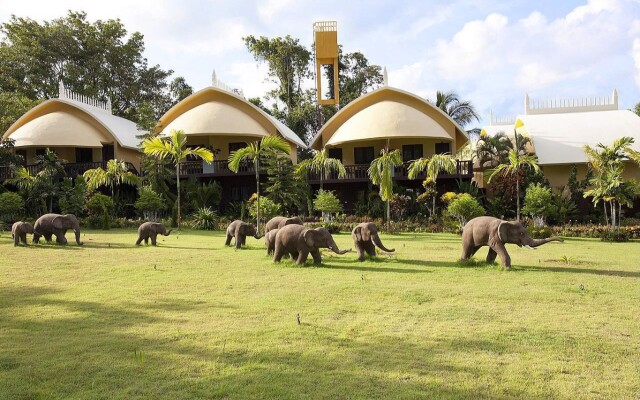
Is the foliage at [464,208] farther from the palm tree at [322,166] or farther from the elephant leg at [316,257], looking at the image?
the elephant leg at [316,257]

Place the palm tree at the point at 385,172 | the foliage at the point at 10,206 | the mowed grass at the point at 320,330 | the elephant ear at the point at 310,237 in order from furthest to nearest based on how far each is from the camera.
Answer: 1. the foliage at the point at 10,206
2. the palm tree at the point at 385,172
3. the elephant ear at the point at 310,237
4. the mowed grass at the point at 320,330

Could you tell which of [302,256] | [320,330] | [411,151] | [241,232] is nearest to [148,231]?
[241,232]

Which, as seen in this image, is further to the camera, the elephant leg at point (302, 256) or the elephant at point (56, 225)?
the elephant at point (56, 225)

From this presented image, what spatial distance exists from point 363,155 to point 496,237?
1857 cm

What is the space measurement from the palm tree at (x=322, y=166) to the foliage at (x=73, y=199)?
30.6 feet

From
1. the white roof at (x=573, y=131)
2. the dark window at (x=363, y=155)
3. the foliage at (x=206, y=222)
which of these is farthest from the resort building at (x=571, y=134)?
the foliage at (x=206, y=222)

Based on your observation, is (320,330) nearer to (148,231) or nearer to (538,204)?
(148,231)

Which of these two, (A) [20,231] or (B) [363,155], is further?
(B) [363,155]

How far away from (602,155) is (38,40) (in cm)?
3474

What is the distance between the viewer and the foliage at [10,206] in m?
21.4

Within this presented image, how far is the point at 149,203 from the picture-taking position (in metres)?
22.3

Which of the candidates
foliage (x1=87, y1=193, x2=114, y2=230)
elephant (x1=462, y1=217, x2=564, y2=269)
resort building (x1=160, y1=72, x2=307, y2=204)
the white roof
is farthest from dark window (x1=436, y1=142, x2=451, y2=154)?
elephant (x1=462, y1=217, x2=564, y2=269)

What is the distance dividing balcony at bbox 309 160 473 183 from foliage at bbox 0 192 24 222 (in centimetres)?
1286

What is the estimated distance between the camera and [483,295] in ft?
26.5
